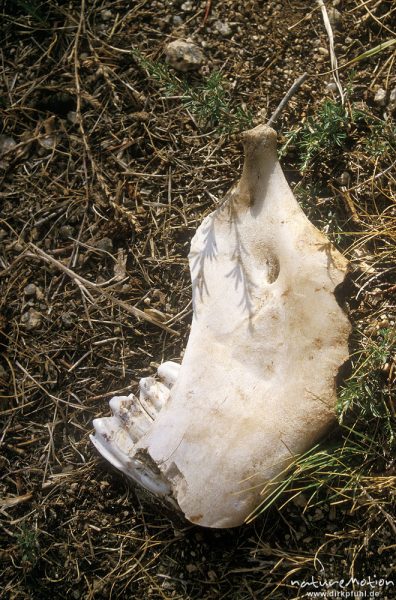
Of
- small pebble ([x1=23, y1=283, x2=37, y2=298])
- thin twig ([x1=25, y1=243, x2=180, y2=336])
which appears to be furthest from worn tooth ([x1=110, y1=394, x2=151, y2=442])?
small pebble ([x1=23, y1=283, x2=37, y2=298])

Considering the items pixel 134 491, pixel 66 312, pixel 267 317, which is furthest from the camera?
pixel 66 312

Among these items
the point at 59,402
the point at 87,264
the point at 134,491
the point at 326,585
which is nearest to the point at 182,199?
the point at 87,264

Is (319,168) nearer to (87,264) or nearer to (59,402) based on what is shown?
(87,264)

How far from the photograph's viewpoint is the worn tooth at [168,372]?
2.46 meters

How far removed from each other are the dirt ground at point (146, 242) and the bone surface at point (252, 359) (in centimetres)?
35

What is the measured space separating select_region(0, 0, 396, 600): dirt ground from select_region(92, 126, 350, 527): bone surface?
14.0 inches

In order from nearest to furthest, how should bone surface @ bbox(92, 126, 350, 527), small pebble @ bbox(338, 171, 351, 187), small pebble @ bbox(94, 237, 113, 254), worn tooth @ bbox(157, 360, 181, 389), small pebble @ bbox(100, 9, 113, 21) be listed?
bone surface @ bbox(92, 126, 350, 527)
worn tooth @ bbox(157, 360, 181, 389)
small pebble @ bbox(338, 171, 351, 187)
small pebble @ bbox(94, 237, 113, 254)
small pebble @ bbox(100, 9, 113, 21)

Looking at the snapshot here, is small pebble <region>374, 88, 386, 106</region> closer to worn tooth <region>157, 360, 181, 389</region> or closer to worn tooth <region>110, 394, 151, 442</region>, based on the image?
worn tooth <region>157, 360, 181, 389</region>

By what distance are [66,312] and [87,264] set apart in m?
0.23

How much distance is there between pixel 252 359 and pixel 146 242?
0.88 m

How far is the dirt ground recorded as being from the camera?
2500 millimetres

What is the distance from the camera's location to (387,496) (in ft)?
8.11

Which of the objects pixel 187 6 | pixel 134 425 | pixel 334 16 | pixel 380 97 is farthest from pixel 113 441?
pixel 334 16

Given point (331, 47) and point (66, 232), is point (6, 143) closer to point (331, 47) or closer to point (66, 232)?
point (66, 232)
